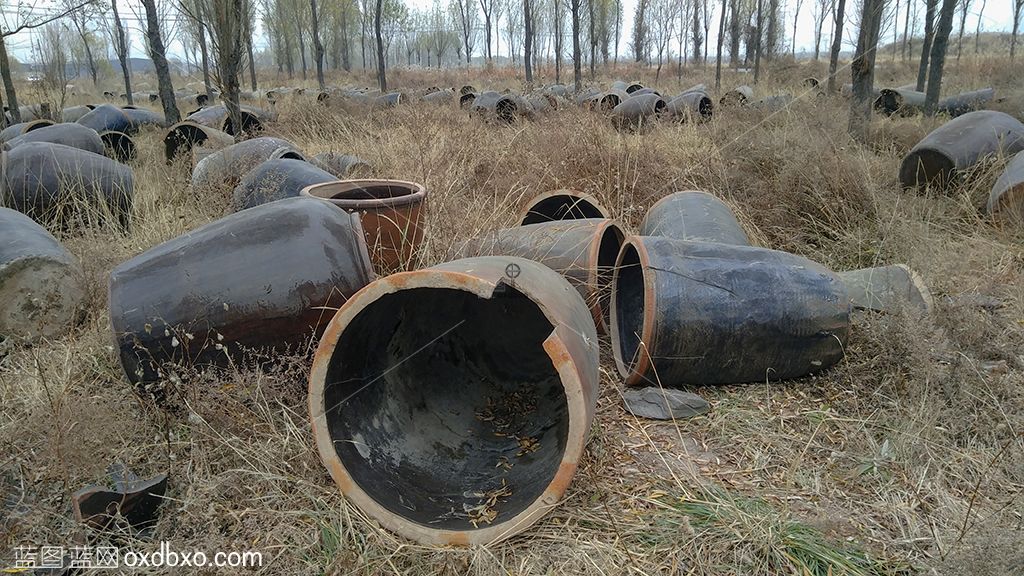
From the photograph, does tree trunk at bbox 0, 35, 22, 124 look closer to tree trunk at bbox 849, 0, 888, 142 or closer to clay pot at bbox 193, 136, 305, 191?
clay pot at bbox 193, 136, 305, 191

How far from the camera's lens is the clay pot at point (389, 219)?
3.36 meters

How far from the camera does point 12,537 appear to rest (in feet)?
6.56

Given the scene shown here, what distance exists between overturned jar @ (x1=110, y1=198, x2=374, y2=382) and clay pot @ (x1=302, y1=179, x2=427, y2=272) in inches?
30.1

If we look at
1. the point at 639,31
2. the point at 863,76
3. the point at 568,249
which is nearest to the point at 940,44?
the point at 863,76

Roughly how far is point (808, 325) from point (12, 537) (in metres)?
3.06

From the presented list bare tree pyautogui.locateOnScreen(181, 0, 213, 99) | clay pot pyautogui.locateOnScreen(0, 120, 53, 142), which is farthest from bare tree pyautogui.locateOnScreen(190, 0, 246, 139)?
clay pot pyautogui.locateOnScreen(0, 120, 53, 142)

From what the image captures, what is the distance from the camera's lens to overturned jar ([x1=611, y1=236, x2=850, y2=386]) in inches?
108

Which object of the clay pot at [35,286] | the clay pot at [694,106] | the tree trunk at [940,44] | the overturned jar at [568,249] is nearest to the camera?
the clay pot at [35,286]

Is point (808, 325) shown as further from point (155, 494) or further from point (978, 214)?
point (978, 214)

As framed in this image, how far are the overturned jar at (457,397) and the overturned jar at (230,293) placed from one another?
27 cm

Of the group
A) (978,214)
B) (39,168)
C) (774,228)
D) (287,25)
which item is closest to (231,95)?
(39,168)

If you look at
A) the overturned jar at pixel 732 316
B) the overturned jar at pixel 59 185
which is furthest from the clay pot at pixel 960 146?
the overturned jar at pixel 59 185

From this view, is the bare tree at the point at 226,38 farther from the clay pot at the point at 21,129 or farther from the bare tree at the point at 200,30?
the clay pot at the point at 21,129

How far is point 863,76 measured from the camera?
7023 mm
